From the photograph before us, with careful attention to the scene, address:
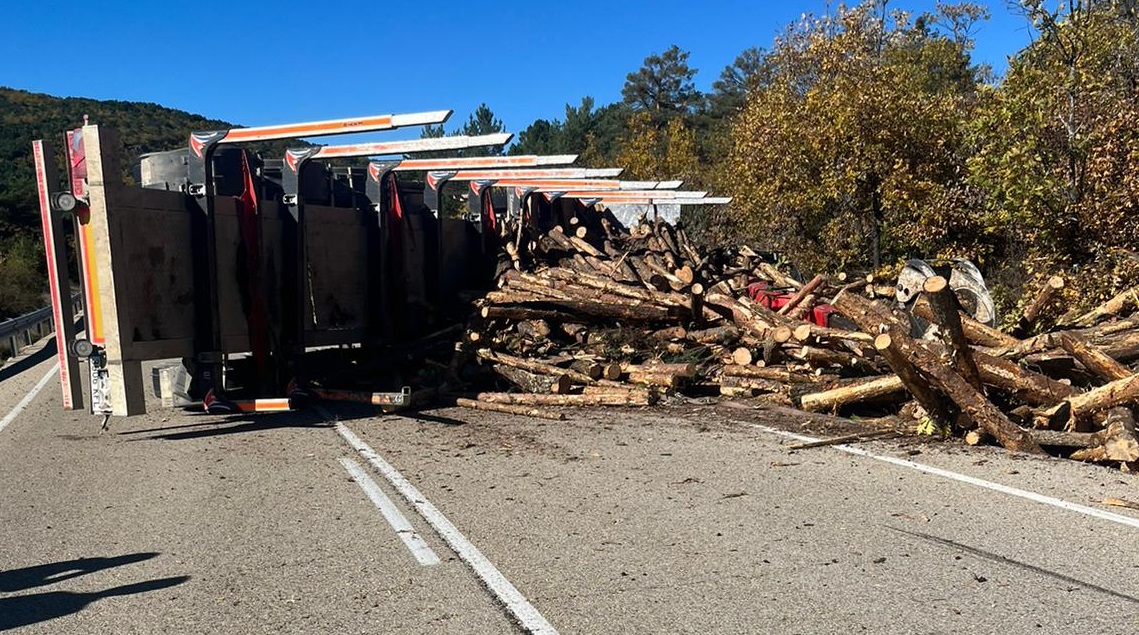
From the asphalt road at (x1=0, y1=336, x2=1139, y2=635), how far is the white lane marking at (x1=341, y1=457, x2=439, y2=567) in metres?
0.03

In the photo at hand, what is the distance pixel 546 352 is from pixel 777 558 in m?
8.03

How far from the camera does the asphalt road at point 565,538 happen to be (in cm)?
428

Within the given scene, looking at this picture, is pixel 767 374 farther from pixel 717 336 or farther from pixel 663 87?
pixel 663 87

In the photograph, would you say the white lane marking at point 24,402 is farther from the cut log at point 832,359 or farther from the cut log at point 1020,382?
the cut log at point 1020,382

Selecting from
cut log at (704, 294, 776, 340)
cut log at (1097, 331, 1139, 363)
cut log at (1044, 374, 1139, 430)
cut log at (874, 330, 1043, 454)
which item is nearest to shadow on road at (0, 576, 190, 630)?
cut log at (874, 330, 1043, 454)

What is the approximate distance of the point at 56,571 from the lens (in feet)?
16.7

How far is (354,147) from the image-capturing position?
1202 centimetres

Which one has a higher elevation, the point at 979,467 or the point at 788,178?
the point at 788,178

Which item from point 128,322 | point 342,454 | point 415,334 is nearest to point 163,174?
point 128,322

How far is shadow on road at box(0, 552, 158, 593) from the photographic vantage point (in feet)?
16.1

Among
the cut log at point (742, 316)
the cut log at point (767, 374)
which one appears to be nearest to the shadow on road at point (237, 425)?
the cut log at point (767, 374)

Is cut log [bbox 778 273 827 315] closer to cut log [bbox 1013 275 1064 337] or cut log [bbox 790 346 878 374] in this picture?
cut log [bbox 790 346 878 374]

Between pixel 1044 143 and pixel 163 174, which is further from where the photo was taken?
pixel 1044 143

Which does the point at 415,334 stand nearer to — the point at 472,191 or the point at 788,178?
the point at 472,191
